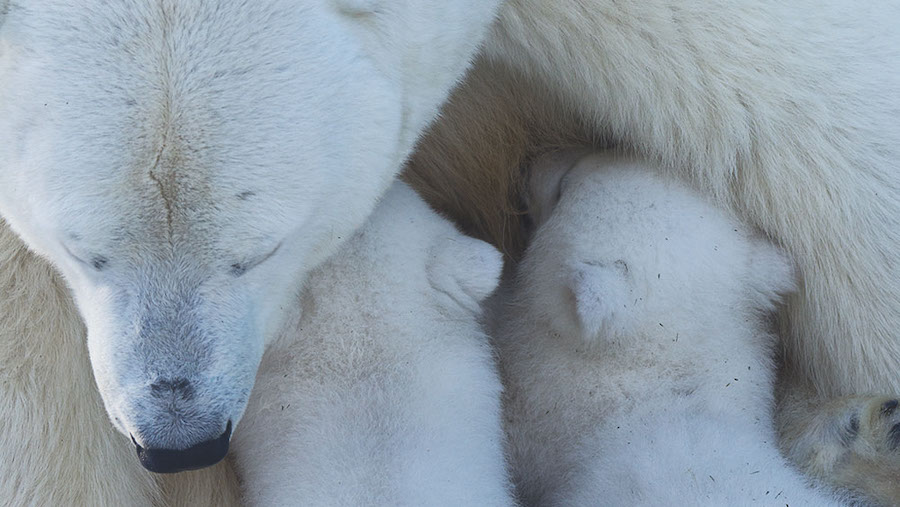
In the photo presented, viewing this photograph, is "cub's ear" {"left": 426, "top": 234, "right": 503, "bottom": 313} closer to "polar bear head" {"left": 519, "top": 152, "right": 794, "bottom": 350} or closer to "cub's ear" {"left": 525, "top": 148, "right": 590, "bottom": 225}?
"polar bear head" {"left": 519, "top": 152, "right": 794, "bottom": 350}

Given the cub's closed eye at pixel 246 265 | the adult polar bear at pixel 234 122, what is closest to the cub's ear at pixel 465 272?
the adult polar bear at pixel 234 122

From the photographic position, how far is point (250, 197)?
0.86m

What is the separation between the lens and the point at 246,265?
2.95 feet

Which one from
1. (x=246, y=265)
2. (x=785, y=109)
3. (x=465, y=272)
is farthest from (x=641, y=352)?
(x=246, y=265)

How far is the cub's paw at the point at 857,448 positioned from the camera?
116 cm

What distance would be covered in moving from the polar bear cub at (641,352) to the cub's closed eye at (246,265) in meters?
0.41

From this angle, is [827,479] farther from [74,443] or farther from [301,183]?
[74,443]

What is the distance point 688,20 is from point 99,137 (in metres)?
0.69

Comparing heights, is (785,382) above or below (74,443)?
above

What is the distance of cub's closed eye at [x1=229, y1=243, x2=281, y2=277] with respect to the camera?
891 millimetres

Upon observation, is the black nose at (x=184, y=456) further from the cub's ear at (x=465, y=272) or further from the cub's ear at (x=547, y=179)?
the cub's ear at (x=547, y=179)

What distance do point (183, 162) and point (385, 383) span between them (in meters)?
0.41

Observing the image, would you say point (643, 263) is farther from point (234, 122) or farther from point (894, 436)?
point (234, 122)

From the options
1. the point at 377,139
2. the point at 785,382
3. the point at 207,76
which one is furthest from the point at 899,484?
the point at 207,76
